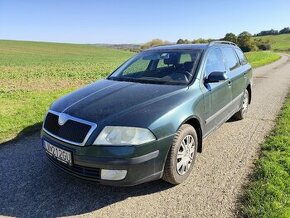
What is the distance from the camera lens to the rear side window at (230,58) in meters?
5.68

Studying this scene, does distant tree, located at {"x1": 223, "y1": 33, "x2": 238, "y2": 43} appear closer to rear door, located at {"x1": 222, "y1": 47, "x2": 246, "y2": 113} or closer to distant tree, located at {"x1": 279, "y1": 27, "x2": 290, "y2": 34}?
rear door, located at {"x1": 222, "y1": 47, "x2": 246, "y2": 113}

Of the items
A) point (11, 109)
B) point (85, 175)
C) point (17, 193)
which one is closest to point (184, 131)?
point (85, 175)

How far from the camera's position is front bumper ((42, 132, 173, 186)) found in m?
3.19

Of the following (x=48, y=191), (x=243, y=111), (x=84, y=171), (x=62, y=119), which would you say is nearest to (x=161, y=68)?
(x=62, y=119)

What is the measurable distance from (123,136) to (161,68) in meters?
2.00

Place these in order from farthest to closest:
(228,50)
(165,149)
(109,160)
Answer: (228,50)
(165,149)
(109,160)

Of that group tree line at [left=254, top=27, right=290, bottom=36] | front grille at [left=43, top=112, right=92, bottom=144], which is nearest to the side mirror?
front grille at [left=43, top=112, right=92, bottom=144]

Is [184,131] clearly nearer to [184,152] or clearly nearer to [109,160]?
[184,152]

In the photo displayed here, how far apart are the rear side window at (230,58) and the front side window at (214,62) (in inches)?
11.3

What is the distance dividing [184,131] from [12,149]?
3.02 metres

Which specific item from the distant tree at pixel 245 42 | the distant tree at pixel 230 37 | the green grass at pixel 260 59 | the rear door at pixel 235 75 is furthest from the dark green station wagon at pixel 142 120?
the distant tree at pixel 245 42

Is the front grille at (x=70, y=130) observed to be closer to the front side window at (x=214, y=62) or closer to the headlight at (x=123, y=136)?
the headlight at (x=123, y=136)

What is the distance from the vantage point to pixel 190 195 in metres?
3.61

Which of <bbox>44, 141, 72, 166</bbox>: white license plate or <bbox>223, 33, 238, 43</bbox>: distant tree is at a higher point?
<bbox>223, 33, 238, 43</bbox>: distant tree
